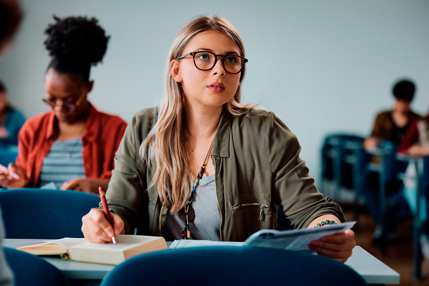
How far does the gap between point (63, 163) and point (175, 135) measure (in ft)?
3.00

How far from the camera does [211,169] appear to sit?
1402 millimetres

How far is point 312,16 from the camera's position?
5.15 m

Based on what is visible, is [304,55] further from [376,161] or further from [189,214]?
[189,214]

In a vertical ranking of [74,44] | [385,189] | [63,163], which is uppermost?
[74,44]

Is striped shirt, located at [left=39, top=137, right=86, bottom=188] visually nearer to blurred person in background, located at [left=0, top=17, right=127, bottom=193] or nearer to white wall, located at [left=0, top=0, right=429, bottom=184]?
blurred person in background, located at [left=0, top=17, right=127, bottom=193]

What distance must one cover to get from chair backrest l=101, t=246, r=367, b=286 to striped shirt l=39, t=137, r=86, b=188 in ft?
4.97

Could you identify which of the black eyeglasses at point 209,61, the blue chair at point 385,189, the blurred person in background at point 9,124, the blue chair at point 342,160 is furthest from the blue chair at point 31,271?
the blue chair at point 342,160

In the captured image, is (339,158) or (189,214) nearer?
(189,214)

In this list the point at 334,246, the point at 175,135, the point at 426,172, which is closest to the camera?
the point at 334,246

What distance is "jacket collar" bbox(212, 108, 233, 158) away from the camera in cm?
139

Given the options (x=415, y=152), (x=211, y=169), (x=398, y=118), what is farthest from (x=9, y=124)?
(x=398, y=118)

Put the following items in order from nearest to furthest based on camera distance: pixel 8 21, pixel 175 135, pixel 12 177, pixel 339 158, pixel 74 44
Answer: pixel 8 21 → pixel 175 135 → pixel 12 177 → pixel 74 44 → pixel 339 158

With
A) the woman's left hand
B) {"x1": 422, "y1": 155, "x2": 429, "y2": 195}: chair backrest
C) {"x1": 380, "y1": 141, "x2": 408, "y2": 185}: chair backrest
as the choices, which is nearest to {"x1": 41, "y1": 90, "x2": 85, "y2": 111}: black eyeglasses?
the woman's left hand

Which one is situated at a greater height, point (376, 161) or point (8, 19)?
point (8, 19)
